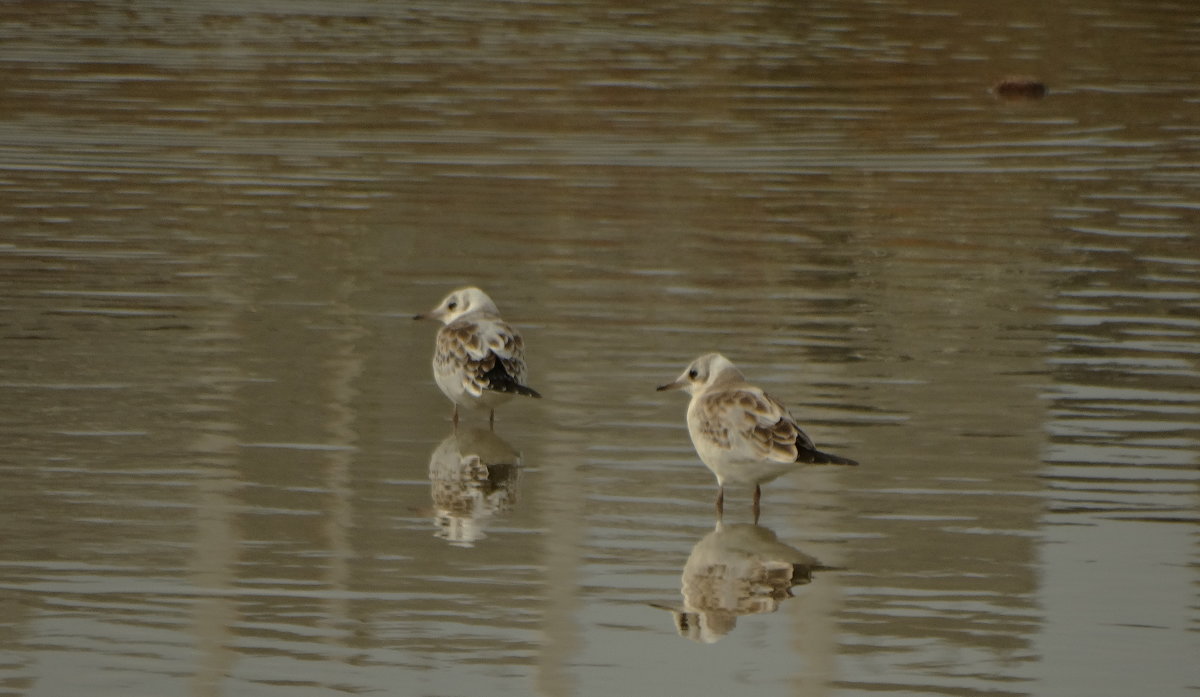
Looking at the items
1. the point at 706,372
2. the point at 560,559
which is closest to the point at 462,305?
the point at 706,372

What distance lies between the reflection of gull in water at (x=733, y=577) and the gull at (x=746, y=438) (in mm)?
248

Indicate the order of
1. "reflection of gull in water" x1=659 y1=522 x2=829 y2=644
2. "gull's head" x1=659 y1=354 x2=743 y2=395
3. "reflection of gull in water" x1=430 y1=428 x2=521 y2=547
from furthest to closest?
"gull's head" x1=659 y1=354 x2=743 y2=395 → "reflection of gull in water" x1=430 y1=428 x2=521 y2=547 → "reflection of gull in water" x1=659 y1=522 x2=829 y2=644

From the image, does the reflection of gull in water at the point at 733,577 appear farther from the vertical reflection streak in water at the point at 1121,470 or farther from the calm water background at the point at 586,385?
the vertical reflection streak in water at the point at 1121,470

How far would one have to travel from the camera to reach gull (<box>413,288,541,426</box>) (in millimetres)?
11328

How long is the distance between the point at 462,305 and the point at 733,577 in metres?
3.88

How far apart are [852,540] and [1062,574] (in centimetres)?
90

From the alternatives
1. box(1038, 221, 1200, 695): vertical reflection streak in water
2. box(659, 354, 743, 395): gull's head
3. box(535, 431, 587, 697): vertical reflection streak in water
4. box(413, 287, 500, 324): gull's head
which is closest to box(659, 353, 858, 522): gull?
box(659, 354, 743, 395): gull's head

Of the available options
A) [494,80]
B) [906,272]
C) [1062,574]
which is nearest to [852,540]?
[1062,574]

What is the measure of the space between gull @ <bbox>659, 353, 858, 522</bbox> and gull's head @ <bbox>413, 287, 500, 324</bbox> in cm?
254

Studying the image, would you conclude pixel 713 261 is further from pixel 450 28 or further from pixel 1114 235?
pixel 450 28

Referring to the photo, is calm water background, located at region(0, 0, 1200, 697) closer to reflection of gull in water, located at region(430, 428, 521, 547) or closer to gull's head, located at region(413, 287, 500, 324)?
reflection of gull in water, located at region(430, 428, 521, 547)

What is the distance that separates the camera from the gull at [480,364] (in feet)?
37.2

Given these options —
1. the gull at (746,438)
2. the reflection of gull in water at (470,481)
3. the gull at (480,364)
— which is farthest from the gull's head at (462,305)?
the gull at (746,438)

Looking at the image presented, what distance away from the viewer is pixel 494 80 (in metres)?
28.6
